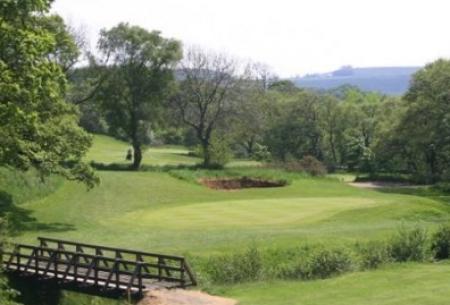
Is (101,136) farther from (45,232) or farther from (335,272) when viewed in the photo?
(335,272)

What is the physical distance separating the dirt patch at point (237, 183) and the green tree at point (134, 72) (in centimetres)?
845

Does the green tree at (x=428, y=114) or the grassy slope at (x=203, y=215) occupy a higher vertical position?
the green tree at (x=428, y=114)

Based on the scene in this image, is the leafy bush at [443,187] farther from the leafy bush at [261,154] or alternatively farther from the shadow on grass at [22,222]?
the shadow on grass at [22,222]

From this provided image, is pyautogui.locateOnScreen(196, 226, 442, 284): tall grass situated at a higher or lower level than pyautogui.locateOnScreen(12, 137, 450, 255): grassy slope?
higher

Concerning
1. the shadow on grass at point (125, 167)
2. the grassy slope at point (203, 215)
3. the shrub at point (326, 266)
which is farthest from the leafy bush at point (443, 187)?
the shrub at point (326, 266)

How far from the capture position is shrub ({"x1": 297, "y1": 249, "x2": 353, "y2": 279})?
88.7ft

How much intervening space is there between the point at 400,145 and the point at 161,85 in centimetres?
3283

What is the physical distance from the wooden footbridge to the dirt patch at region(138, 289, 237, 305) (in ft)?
1.87

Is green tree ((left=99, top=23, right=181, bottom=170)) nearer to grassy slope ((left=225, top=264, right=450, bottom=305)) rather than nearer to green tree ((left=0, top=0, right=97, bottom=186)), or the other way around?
green tree ((left=0, top=0, right=97, bottom=186))

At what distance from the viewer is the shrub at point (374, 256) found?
27859 mm

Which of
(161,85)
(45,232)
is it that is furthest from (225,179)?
A: (45,232)

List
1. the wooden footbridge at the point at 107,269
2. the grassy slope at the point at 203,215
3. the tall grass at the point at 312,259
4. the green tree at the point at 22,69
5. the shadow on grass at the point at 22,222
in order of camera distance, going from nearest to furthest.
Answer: the green tree at the point at 22,69
the wooden footbridge at the point at 107,269
the tall grass at the point at 312,259
the grassy slope at the point at 203,215
the shadow on grass at the point at 22,222

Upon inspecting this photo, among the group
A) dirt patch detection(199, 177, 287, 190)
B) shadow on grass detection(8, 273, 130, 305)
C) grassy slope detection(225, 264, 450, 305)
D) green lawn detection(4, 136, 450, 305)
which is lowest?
dirt patch detection(199, 177, 287, 190)

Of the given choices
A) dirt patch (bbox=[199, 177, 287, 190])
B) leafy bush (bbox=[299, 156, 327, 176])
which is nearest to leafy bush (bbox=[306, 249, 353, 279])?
dirt patch (bbox=[199, 177, 287, 190])
